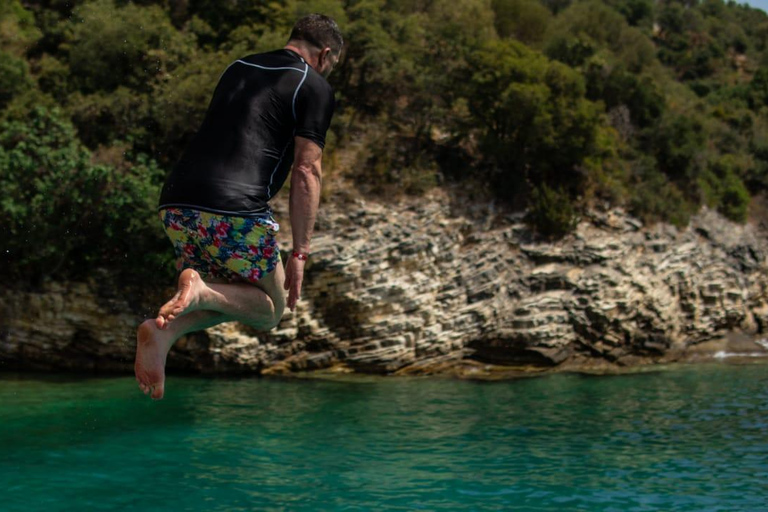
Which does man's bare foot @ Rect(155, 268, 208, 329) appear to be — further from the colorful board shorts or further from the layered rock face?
the layered rock face

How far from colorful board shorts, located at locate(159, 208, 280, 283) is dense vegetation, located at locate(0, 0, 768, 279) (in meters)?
13.6

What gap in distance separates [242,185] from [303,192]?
39 centimetres

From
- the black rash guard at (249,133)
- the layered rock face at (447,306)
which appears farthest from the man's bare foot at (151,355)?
the layered rock face at (447,306)

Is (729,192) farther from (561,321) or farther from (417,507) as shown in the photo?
(417,507)

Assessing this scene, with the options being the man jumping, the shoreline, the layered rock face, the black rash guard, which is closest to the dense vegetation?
the layered rock face

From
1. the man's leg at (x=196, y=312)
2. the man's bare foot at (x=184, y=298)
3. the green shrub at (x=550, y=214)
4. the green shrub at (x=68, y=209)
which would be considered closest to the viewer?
the man's bare foot at (x=184, y=298)

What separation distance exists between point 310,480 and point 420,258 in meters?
9.78

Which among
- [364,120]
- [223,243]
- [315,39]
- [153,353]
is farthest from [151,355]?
[364,120]

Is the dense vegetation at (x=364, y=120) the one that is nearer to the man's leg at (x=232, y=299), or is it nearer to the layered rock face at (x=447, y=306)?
the layered rock face at (x=447, y=306)

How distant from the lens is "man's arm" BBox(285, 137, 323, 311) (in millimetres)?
4594

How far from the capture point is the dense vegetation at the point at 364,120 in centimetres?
1805

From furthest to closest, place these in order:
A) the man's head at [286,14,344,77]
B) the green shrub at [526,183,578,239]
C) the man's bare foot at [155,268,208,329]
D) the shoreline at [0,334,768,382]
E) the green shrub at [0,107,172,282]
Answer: the green shrub at [526,183,578,239]
the shoreline at [0,334,768,382]
the green shrub at [0,107,172,282]
the man's head at [286,14,344,77]
the man's bare foot at [155,268,208,329]

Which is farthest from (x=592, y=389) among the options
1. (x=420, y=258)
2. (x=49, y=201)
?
(x=49, y=201)

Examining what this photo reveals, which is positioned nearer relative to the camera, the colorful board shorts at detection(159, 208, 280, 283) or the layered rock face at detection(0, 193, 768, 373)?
the colorful board shorts at detection(159, 208, 280, 283)
